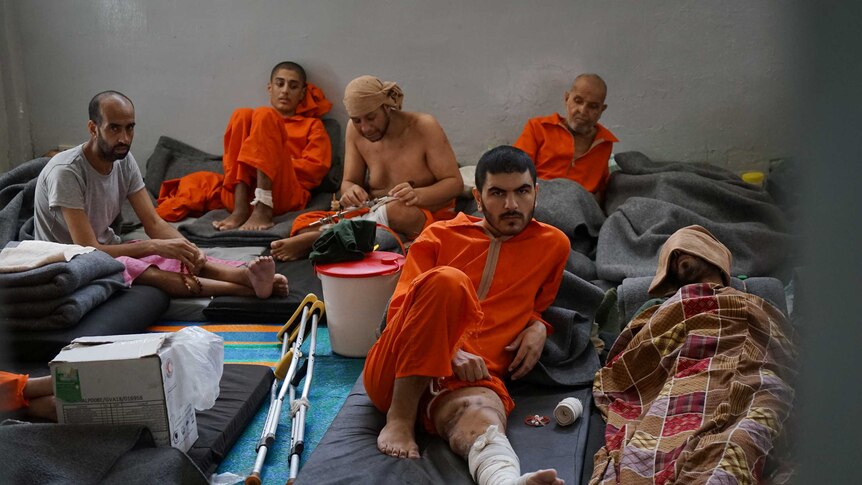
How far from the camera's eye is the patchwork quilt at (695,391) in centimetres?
207

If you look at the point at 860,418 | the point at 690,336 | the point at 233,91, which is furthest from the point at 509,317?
the point at 233,91

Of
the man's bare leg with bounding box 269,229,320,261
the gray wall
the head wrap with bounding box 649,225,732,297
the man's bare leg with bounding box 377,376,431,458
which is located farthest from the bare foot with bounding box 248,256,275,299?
the gray wall

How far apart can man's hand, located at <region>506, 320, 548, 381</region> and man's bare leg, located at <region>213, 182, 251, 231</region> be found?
2.67 meters

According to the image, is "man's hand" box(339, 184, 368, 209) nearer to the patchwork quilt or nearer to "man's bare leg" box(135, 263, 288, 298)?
"man's bare leg" box(135, 263, 288, 298)

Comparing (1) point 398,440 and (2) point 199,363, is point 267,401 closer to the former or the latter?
(2) point 199,363

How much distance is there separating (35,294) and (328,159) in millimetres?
2528

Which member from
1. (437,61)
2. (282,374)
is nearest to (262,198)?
(437,61)

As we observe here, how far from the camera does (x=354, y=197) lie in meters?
4.47

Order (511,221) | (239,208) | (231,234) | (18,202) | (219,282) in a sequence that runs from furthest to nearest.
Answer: (239,208)
(231,234)
(18,202)
(219,282)
(511,221)

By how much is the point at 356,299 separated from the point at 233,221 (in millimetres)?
1904

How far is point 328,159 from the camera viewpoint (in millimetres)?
5516

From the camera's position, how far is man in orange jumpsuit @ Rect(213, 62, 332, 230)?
16.2ft

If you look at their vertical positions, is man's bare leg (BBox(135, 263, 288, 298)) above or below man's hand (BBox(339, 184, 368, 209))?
below

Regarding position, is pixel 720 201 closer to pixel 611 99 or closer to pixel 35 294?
pixel 611 99
